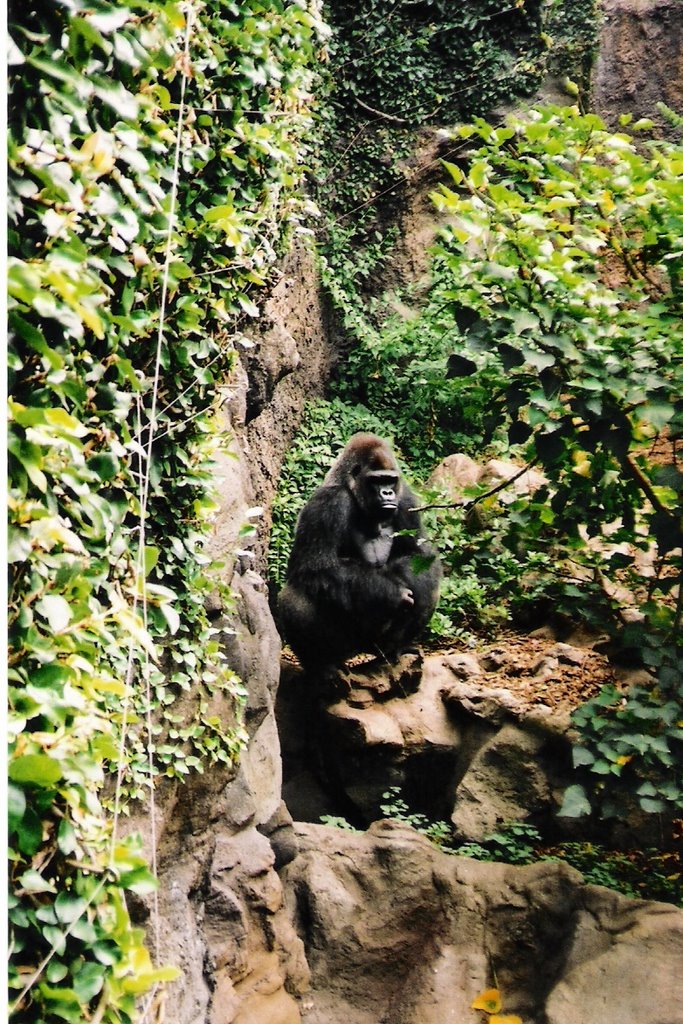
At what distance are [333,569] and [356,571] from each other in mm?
181

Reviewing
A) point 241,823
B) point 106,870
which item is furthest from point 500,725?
point 106,870

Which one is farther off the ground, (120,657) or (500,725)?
(120,657)

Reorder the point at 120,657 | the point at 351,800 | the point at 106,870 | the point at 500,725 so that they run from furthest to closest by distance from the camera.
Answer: the point at 351,800 → the point at 500,725 → the point at 120,657 → the point at 106,870

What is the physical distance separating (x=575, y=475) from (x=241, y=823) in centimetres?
207

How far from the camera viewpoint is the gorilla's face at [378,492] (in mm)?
6707

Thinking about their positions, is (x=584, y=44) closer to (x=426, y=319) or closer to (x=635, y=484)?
(x=426, y=319)

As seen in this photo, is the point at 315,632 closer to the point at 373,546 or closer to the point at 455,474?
→ the point at 373,546

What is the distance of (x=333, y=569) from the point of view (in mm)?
6551

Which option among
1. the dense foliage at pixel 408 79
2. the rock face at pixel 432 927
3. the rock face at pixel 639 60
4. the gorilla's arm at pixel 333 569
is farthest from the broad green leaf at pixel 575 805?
the rock face at pixel 639 60

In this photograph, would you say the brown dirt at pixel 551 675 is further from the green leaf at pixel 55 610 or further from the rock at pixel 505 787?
the green leaf at pixel 55 610

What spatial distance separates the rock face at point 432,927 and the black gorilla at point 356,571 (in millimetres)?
1627

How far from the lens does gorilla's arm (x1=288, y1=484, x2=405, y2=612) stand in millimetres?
6535

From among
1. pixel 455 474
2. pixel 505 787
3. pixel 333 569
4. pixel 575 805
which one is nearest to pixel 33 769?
pixel 575 805

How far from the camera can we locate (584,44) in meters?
10.4
